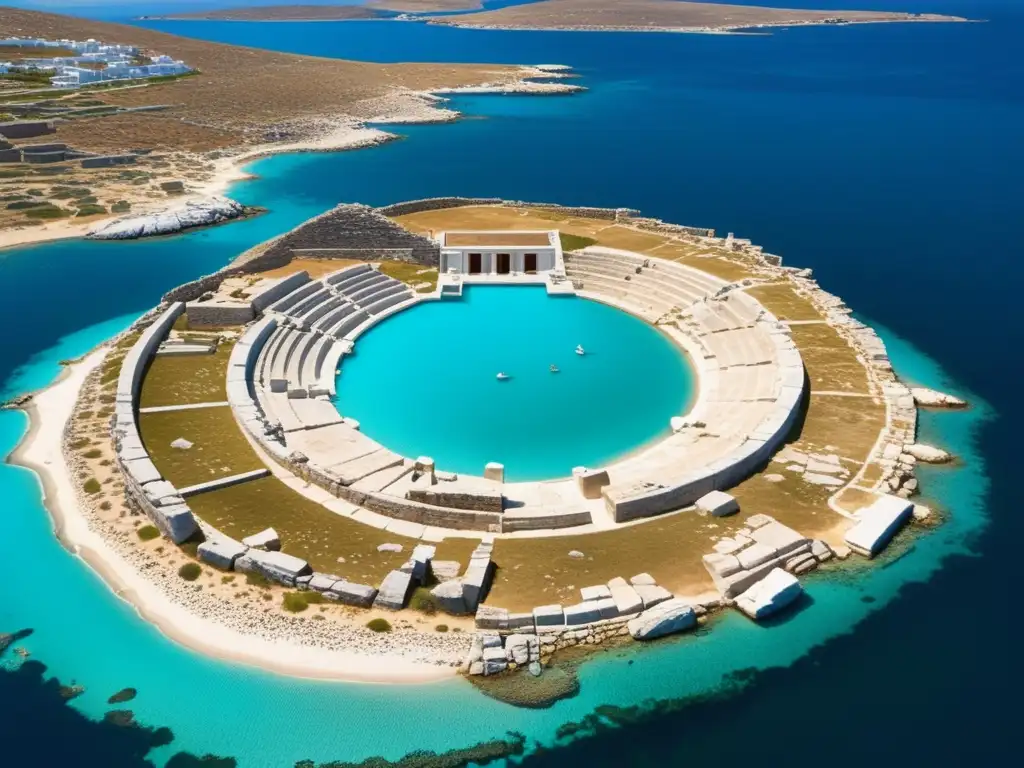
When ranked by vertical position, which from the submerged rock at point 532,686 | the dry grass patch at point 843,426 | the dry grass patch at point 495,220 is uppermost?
the dry grass patch at point 843,426

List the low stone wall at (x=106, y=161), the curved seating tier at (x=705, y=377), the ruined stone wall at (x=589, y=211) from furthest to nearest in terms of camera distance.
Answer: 1. the low stone wall at (x=106, y=161)
2. the ruined stone wall at (x=589, y=211)
3. the curved seating tier at (x=705, y=377)

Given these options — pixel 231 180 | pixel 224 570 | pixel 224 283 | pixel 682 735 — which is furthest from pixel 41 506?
pixel 231 180

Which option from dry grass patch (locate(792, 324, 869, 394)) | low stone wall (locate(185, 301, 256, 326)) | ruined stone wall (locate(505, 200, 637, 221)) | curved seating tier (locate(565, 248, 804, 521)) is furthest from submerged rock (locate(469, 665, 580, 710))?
ruined stone wall (locate(505, 200, 637, 221))

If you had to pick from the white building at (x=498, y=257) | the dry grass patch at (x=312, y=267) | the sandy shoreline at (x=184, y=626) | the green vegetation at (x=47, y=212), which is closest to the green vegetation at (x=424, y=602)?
the sandy shoreline at (x=184, y=626)

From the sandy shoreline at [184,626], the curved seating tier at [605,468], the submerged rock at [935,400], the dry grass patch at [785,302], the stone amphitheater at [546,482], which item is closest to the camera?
the sandy shoreline at [184,626]

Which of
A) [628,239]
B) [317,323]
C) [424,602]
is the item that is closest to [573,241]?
[628,239]

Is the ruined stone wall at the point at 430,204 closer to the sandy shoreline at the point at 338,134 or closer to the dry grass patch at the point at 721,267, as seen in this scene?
the dry grass patch at the point at 721,267

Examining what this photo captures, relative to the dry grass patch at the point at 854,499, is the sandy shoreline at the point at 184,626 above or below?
below

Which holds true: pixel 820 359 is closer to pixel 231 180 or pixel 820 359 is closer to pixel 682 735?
pixel 682 735
